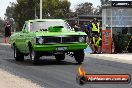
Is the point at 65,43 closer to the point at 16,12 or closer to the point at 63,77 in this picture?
the point at 63,77

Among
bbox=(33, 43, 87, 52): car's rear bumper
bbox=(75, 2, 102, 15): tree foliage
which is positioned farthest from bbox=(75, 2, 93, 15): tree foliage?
bbox=(33, 43, 87, 52): car's rear bumper

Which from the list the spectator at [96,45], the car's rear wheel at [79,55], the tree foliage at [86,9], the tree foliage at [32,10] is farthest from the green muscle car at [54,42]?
the tree foliage at [86,9]

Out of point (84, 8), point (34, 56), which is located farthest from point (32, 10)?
point (34, 56)

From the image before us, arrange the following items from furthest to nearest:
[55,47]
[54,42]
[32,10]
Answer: [32,10] < [54,42] < [55,47]

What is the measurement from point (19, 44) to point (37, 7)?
168ft

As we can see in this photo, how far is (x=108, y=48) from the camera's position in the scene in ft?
79.9

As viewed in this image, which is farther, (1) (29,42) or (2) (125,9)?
(2) (125,9)

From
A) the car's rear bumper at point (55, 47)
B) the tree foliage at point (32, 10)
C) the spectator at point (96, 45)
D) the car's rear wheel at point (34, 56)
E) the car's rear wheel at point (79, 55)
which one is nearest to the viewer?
the car's rear bumper at point (55, 47)

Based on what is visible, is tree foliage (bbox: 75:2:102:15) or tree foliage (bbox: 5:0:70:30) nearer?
tree foliage (bbox: 5:0:70:30)

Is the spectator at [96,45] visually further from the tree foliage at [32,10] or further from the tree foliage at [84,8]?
the tree foliage at [84,8]

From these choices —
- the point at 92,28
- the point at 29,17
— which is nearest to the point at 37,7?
the point at 29,17

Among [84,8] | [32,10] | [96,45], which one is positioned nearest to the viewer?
[96,45]

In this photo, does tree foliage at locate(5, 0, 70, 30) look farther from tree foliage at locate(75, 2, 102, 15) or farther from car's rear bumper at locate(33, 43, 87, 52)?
car's rear bumper at locate(33, 43, 87, 52)

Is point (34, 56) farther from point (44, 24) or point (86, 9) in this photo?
point (86, 9)
